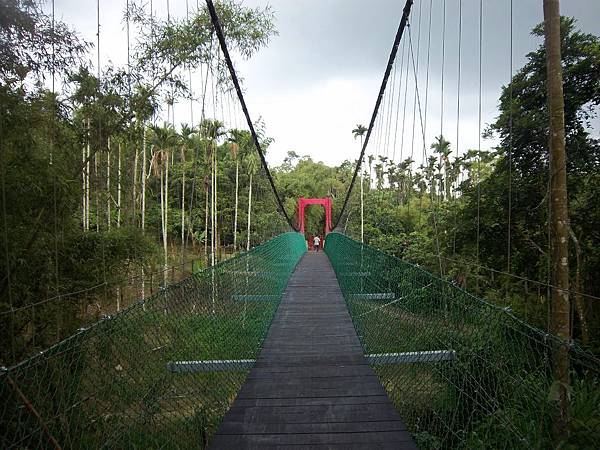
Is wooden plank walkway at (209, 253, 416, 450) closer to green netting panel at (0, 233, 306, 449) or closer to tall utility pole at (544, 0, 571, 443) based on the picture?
green netting panel at (0, 233, 306, 449)

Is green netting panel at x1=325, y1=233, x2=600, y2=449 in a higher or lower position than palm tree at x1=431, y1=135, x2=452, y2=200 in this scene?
lower

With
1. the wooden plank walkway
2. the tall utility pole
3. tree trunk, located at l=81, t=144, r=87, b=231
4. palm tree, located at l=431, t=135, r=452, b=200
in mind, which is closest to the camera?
the wooden plank walkway

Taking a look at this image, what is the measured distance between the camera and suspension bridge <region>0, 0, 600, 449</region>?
1187mm

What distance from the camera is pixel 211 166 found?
347 inches

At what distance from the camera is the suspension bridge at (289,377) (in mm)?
1187

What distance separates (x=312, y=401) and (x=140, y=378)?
2.87 ft

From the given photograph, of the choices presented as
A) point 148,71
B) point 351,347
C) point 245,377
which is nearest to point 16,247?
point 245,377

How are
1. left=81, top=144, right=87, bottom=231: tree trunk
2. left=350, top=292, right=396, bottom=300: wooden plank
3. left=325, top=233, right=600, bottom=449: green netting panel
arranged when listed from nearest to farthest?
left=325, top=233, right=600, bottom=449: green netting panel → left=350, top=292, right=396, bottom=300: wooden plank → left=81, top=144, right=87, bottom=231: tree trunk

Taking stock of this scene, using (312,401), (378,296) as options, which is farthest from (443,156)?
(312,401)

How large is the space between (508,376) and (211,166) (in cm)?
820

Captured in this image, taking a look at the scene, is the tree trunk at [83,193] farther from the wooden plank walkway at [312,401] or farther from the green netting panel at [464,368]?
the green netting panel at [464,368]

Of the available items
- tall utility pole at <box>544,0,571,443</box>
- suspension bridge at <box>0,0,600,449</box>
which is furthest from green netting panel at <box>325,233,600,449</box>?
tall utility pole at <box>544,0,571,443</box>

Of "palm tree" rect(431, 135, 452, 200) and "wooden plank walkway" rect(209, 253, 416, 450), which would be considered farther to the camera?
"palm tree" rect(431, 135, 452, 200)

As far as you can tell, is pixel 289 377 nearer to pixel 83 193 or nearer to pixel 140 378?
pixel 140 378
